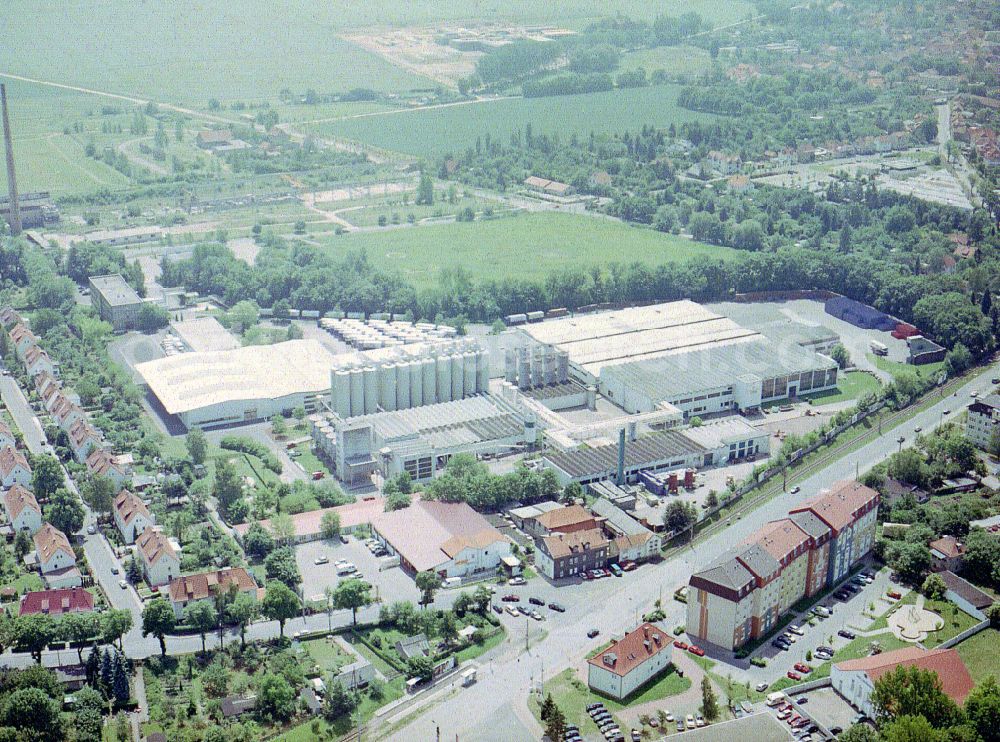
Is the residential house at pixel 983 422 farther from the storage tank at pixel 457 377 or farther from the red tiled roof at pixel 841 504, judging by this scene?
the storage tank at pixel 457 377

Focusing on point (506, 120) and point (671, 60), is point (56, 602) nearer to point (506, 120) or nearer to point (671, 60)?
point (506, 120)

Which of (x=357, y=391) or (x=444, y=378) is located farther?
(x=444, y=378)

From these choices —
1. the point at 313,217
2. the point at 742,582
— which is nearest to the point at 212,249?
the point at 313,217

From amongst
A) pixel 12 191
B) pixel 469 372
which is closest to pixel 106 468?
pixel 469 372

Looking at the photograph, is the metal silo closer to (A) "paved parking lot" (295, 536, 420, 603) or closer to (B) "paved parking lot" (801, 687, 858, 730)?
(A) "paved parking lot" (295, 536, 420, 603)

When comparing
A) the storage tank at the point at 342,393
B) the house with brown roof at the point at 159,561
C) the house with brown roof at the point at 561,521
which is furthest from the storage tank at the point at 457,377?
the house with brown roof at the point at 159,561

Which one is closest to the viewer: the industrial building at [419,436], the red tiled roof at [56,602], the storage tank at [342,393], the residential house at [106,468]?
the red tiled roof at [56,602]

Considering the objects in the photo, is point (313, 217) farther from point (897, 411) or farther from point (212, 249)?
point (897, 411)
